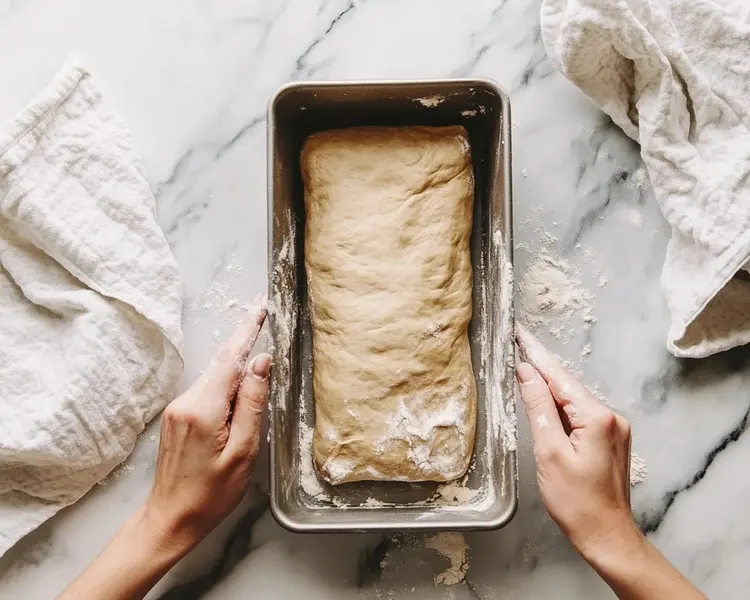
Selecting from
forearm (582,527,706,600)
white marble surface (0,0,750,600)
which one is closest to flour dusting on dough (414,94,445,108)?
white marble surface (0,0,750,600)

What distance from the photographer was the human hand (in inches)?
47.5

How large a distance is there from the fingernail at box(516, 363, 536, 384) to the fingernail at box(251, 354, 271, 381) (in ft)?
1.28

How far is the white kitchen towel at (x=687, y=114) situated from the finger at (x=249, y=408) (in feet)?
2.22

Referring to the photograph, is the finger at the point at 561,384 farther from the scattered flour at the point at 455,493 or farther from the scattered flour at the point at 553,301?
the scattered flour at the point at 455,493

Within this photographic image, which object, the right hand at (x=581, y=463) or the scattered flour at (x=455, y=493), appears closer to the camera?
the right hand at (x=581, y=463)

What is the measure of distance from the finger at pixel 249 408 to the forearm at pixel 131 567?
0.19 metres

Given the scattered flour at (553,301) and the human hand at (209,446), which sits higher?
the scattered flour at (553,301)

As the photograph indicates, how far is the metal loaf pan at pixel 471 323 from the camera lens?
3.87 feet

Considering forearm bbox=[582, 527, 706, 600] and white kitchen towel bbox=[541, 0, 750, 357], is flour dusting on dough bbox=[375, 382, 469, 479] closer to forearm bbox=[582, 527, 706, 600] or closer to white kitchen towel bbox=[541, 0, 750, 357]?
forearm bbox=[582, 527, 706, 600]

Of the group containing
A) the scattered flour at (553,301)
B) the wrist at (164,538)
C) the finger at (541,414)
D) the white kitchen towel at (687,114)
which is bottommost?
the wrist at (164,538)

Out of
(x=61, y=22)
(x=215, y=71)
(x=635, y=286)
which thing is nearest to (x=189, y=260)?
(x=215, y=71)

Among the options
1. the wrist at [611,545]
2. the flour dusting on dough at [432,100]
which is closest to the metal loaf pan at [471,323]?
the flour dusting on dough at [432,100]

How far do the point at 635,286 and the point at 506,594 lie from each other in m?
0.57

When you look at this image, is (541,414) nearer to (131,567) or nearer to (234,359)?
(234,359)
